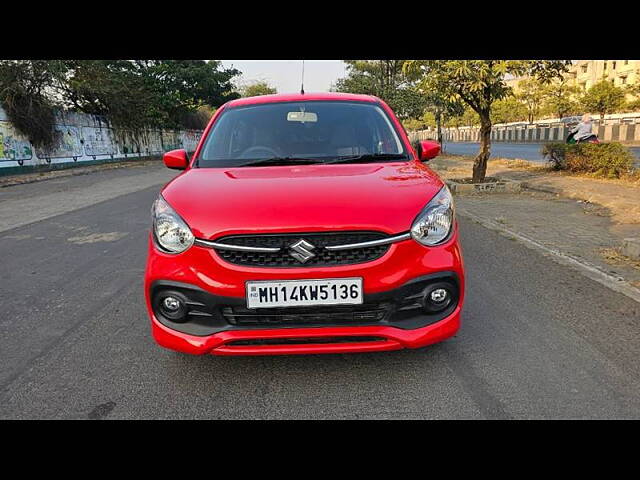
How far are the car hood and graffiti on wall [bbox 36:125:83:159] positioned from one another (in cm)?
2120

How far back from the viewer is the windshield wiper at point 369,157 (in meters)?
3.20

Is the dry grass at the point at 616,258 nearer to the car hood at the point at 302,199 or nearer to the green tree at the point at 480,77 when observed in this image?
the car hood at the point at 302,199

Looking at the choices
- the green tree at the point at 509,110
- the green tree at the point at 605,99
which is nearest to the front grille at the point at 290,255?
the green tree at the point at 605,99

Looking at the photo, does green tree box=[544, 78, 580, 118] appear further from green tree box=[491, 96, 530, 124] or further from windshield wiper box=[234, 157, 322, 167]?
windshield wiper box=[234, 157, 322, 167]

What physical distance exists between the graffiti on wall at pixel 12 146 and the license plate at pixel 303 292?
1971 cm

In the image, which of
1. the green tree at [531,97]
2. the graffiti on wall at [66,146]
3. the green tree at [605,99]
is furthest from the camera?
the green tree at [531,97]

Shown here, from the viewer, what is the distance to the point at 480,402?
2.33m

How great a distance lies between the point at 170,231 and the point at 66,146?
23.1 meters

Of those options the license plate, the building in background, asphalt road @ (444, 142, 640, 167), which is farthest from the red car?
the building in background

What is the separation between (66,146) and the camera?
22.2m

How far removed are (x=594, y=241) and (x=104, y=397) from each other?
18.1ft

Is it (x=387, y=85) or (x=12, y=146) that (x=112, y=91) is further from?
(x=387, y=85)

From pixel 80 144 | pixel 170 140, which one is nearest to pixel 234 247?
pixel 80 144
